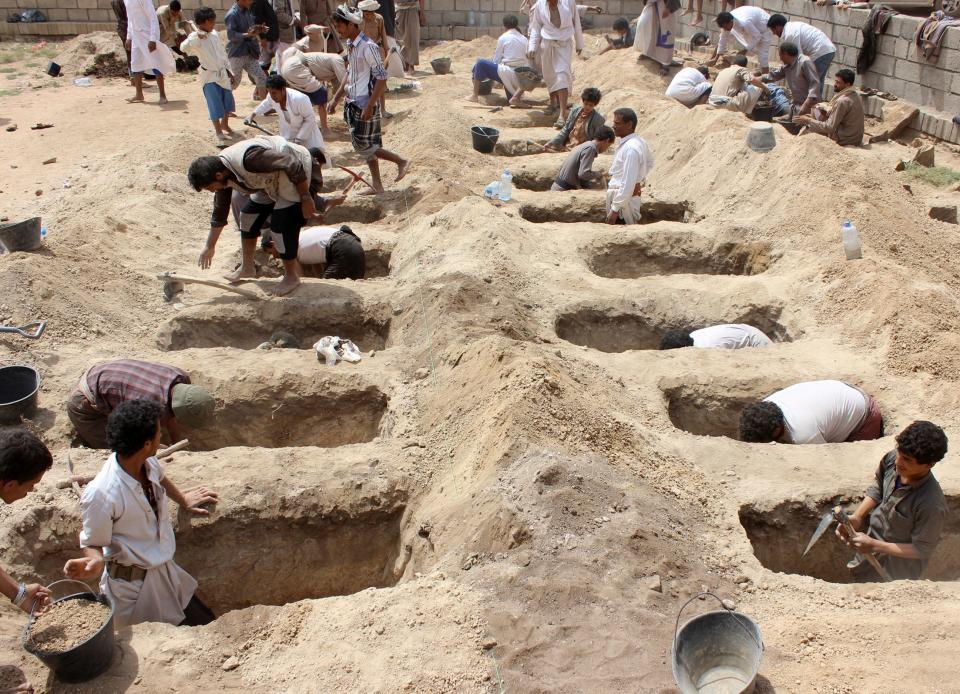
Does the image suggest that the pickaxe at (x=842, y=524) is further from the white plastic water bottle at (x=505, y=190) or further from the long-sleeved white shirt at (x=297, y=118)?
the long-sleeved white shirt at (x=297, y=118)

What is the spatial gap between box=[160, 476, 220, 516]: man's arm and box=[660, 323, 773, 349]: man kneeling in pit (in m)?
3.43

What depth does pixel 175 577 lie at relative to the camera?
3.87m

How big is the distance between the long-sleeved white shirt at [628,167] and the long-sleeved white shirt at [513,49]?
5.70 meters

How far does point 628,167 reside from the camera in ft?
25.9

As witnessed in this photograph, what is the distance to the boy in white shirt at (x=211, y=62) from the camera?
32.8 feet

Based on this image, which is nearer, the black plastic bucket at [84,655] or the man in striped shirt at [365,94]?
the black plastic bucket at [84,655]

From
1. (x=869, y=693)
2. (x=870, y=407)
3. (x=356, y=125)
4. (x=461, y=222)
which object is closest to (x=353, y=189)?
(x=356, y=125)

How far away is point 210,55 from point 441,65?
6219 millimetres

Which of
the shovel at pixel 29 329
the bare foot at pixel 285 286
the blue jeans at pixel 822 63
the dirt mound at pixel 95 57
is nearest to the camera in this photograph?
the shovel at pixel 29 329

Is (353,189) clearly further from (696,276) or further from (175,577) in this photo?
(175,577)

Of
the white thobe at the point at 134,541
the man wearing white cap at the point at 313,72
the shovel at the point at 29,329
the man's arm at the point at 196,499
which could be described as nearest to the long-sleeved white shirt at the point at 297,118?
the man wearing white cap at the point at 313,72

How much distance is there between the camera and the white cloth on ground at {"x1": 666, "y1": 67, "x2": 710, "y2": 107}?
11.9 meters

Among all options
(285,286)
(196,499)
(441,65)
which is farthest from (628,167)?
(441,65)

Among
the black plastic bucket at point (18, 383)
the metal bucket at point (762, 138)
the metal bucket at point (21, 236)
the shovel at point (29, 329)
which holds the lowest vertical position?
the black plastic bucket at point (18, 383)
